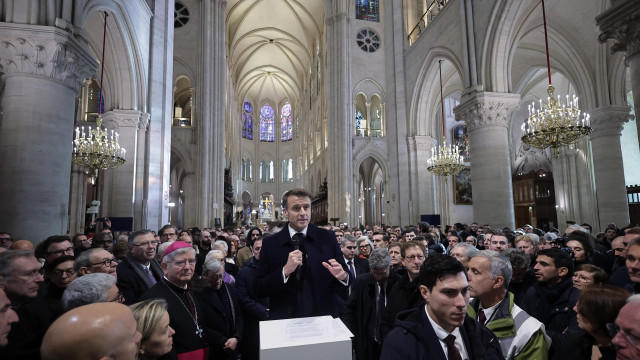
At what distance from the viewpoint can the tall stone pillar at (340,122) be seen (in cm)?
2450

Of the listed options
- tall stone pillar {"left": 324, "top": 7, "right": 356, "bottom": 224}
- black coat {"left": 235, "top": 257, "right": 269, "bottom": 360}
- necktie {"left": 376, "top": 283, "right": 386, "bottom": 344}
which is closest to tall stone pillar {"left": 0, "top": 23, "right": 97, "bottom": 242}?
black coat {"left": 235, "top": 257, "right": 269, "bottom": 360}

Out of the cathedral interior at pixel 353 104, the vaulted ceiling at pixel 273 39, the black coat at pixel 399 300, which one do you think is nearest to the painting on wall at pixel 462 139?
the cathedral interior at pixel 353 104

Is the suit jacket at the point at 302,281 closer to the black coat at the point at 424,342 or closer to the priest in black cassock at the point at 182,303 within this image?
the priest in black cassock at the point at 182,303

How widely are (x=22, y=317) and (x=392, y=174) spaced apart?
14.6 metres

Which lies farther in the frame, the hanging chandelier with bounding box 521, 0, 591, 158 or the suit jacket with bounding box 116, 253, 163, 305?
the hanging chandelier with bounding box 521, 0, 591, 158

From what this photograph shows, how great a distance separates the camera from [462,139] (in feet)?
83.7

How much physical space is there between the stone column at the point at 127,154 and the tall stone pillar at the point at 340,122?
14.6m

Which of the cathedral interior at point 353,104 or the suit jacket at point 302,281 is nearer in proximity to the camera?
the suit jacket at point 302,281

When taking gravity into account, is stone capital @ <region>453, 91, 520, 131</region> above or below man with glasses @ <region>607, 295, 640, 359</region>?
above

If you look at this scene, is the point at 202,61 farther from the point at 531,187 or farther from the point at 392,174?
the point at 531,187

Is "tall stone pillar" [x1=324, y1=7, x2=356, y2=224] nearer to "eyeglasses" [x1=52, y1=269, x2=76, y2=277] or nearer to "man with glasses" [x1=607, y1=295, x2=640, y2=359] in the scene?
"eyeglasses" [x1=52, y1=269, x2=76, y2=277]

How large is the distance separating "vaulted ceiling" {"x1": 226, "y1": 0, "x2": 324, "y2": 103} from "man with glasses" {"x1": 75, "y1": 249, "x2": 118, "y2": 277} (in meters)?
31.0

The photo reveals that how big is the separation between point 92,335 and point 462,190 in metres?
25.6

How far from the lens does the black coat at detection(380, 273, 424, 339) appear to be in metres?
3.04
